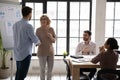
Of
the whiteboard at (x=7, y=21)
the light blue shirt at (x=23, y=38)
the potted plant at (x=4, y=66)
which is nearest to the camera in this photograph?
the light blue shirt at (x=23, y=38)

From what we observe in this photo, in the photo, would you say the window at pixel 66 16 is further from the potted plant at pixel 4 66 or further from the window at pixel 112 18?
the potted plant at pixel 4 66

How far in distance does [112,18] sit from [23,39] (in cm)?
309

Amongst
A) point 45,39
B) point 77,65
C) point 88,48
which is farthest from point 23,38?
point 88,48

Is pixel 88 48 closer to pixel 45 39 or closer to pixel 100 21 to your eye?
pixel 45 39

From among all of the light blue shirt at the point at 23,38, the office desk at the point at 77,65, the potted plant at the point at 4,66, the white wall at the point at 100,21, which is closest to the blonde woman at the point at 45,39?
the light blue shirt at the point at 23,38

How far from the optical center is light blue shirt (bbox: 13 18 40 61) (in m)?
3.88

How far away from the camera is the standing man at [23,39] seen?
3891 millimetres

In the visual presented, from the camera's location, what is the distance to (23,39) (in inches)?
155

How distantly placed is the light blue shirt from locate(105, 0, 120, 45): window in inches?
112

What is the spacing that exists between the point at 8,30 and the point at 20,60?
1114 millimetres

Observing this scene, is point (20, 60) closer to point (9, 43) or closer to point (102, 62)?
point (9, 43)

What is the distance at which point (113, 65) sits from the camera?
3.57m

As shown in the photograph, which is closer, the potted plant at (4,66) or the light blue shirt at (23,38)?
the light blue shirt at (23,38)

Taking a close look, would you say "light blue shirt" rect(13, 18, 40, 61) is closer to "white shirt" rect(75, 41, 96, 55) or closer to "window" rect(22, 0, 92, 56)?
"white shirt" rect(75, 41, 96, 55)
